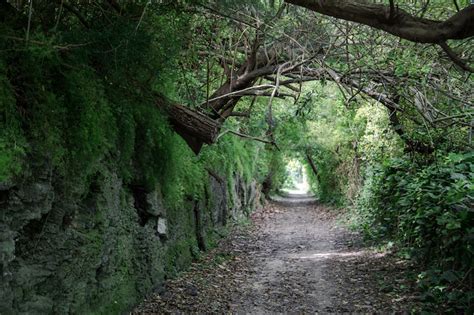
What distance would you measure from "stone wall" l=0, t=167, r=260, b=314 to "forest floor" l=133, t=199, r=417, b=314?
0.57m

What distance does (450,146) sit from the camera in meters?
8.50

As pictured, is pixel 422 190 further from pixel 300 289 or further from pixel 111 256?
pixel 111 256

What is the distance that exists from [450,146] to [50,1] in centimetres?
675

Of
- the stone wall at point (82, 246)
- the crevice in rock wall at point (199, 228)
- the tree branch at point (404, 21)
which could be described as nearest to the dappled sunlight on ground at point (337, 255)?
the crevice in rock wall at point (199, 228)

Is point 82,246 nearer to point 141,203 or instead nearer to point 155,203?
point 141,203

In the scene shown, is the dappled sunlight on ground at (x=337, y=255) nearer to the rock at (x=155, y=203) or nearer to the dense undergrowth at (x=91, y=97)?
the rock at (x=155, y=203)

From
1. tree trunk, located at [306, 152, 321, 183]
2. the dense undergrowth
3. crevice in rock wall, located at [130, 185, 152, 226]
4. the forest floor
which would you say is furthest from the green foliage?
tree trunk, located at [306, 152, 321, 183]

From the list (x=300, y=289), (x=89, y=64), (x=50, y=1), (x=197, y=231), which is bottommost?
(x=300, y=289)

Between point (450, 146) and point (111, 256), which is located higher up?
point (450, 146)

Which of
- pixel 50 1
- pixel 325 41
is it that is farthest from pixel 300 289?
pixel 50 1

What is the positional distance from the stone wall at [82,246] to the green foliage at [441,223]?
3.84 meters

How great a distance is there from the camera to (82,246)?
16.1ft

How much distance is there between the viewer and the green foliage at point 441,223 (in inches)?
222

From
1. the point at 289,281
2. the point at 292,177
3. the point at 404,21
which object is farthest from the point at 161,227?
the point at 292,177
